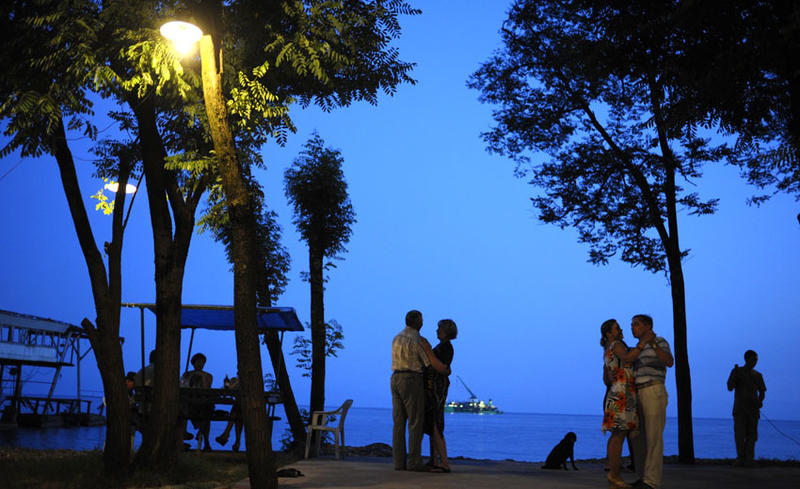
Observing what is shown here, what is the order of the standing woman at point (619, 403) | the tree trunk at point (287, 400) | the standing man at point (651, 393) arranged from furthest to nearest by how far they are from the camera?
the tree trunk at point (287, 400) → the standing woman at point (619, 403) → the standing man at point (651, 393)

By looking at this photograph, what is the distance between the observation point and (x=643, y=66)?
9617 mm

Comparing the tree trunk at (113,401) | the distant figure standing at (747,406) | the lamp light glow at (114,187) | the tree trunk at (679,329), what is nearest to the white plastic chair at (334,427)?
the tree trunk at (113,401)

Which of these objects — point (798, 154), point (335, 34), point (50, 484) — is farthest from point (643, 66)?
point (50, 484)

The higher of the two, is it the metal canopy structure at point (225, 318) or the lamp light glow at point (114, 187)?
the lamp light glow at point (114, 187)

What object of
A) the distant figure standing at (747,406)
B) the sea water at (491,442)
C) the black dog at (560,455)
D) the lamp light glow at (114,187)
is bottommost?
the sea water at (491,442)

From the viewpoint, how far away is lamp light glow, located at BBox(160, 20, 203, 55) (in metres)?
7.10

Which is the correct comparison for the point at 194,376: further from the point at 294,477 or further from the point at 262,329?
the point at 294,477

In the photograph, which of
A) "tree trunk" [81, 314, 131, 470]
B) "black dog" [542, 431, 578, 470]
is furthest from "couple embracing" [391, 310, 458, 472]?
"tree trunk" [81, 314, 131, 470]

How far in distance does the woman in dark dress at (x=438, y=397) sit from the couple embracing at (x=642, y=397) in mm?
2613

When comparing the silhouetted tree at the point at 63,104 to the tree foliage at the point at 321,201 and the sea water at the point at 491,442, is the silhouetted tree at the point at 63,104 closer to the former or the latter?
the sea water at the point at 491,442

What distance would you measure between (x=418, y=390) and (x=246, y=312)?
3.31m

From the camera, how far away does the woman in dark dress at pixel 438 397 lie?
9.90 meters

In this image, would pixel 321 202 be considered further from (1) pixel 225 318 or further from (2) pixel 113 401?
(2) pixel 113 401

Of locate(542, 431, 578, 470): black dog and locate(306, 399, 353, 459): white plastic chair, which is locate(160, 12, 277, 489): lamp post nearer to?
locate(306, 399, 353, 459): white plastic chair
